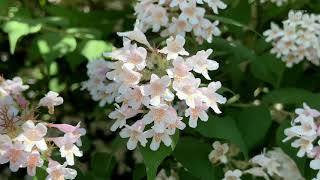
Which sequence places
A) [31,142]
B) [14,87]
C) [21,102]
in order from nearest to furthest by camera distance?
[31,142]
[21,102]
[14,87]

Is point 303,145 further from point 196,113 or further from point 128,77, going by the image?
point 128,77

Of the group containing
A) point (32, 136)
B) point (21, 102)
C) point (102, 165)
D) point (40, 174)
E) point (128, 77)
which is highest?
point (128, 77)

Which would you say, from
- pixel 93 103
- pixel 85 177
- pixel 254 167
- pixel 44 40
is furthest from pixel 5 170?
pixel 254 167

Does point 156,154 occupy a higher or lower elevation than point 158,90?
lower

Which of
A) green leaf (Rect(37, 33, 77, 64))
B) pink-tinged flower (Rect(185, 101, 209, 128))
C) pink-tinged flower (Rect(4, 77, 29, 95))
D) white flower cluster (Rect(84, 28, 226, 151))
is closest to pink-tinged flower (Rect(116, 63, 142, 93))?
white flower cluster (Rect(84, 28, 226, 151))

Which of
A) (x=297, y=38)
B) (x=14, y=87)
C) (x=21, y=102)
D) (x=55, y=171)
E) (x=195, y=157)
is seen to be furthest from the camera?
(x=297, y=38)

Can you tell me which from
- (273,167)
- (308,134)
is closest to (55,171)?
(308,134)

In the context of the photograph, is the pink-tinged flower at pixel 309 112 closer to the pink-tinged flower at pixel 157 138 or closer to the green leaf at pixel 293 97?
the green leaf at pixel 293 97

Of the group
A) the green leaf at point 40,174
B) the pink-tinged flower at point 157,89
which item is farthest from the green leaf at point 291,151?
the green leaf at point 40,174
